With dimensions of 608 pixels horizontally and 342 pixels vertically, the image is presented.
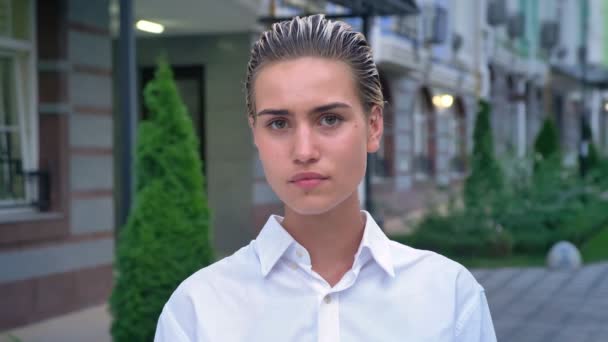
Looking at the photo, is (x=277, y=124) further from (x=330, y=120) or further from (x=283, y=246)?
(x=283, y=246)

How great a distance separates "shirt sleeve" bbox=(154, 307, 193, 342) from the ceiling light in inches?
364

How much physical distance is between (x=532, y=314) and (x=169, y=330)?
6438mm

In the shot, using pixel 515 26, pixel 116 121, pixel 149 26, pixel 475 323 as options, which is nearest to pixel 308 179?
pixel 475 323

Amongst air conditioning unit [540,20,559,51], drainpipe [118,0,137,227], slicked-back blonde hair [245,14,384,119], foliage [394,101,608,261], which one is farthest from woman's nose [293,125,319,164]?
air conditioning unit [540,20,559,51]

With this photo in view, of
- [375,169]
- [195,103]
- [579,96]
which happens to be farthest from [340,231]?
[579,96]

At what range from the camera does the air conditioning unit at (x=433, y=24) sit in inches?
779

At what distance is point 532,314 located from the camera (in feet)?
24.5

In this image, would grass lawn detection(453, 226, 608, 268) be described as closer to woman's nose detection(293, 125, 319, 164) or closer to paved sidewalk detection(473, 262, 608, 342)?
paved sidewalk detection(473, 262, 608, 342)

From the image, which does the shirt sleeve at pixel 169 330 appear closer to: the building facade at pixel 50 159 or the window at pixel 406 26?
the building facade at pixel 50 159

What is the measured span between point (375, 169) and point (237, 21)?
769 centimetres

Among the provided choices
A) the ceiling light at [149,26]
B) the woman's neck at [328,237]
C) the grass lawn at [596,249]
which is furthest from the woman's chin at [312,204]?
the grass lawn at [596,249]

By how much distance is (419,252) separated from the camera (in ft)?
5.72

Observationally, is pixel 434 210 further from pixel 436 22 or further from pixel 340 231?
pixel 340 231

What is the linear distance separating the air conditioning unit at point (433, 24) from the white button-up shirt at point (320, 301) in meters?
18.8
